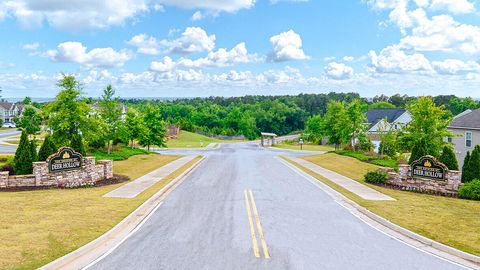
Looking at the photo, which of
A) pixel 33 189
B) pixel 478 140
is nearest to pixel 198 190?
pixel 33 189

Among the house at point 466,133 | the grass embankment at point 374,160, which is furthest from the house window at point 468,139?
the grass embankment at point 374,160

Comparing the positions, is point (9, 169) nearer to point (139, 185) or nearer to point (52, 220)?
point (139, 185)

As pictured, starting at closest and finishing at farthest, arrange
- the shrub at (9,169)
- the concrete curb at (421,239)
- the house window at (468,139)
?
1. the concrete curb at (421,239)
2. the shrub at (9,169)
3. the house window at (468,139)

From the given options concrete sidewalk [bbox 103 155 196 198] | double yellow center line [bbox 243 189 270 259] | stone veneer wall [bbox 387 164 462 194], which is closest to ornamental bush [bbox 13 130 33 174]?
concrete sidewalk [bbox 103 155 196 198]

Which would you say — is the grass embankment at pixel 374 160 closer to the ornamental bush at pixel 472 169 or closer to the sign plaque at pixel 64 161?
the ornamental bush at pixel 472 169

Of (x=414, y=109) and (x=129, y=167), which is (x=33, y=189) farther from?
(x=414, y=109)

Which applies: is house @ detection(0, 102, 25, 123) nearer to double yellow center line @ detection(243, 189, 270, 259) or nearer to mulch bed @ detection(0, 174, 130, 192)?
mulch bed @ detection(0, 174, 130, 192)
